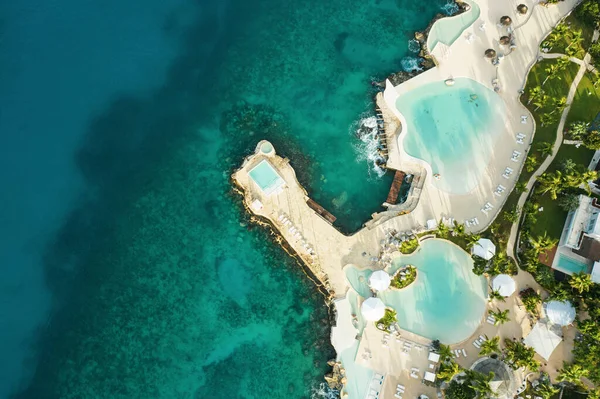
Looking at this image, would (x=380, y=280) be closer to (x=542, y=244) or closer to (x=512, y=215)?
(x=512, y=215)

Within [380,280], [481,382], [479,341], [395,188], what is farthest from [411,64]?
[481,382]

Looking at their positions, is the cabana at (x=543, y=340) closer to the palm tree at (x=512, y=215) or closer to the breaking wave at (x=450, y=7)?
the palm tree at (x=512, y=215)

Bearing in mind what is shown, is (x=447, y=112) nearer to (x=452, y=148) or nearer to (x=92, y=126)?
(x=452, y=148)

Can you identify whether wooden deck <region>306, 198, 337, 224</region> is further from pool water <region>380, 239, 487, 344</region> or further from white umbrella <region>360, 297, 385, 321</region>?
white umbrella <region>360, 297, 385, 321</region>

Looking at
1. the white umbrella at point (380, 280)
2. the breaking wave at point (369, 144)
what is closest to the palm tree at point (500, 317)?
the white umbrella at point (380, 280)

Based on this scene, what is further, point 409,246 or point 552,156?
point 552,156
